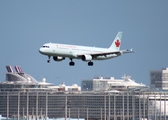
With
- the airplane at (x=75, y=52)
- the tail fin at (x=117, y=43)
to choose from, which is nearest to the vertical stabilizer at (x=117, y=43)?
the tail fin at (x=117, y=43)

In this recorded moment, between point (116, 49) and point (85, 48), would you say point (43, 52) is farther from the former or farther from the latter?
point (116, 49)

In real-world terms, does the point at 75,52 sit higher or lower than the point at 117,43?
lower

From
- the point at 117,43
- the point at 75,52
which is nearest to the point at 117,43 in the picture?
the point at 117,43

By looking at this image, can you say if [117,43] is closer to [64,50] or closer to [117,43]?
[117,43]

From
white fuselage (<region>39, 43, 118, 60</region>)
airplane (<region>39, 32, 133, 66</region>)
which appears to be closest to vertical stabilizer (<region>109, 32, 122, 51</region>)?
airplane (<region>39, 32, 133, 66</region>)

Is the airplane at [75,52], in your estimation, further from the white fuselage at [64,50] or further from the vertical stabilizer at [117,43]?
the vertical stabilizer at [117,43]

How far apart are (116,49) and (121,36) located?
6.14 meters

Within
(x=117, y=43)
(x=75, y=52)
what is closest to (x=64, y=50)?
(x=75, y=52)

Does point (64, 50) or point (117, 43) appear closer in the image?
point (64, 50)

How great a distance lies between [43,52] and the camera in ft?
447

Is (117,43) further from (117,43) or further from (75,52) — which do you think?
(75,52)

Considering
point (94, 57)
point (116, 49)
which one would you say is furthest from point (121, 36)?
point (94, 57)

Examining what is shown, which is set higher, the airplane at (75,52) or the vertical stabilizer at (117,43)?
Result: the vertical stabilizer at (117,43)

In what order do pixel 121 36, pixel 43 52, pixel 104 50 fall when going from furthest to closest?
pixel 121 36, pixel 104 50, pixel 43 52
